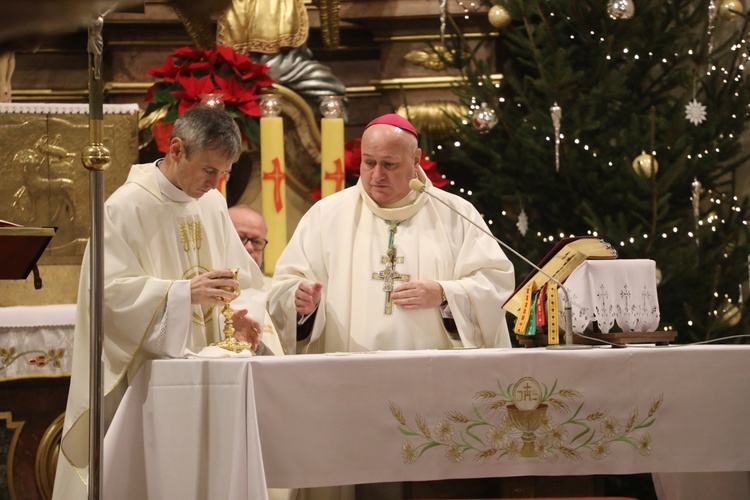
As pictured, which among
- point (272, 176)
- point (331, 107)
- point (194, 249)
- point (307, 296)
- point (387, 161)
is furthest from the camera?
point (331, 107)

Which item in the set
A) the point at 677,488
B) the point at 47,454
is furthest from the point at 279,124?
the point at 677,488

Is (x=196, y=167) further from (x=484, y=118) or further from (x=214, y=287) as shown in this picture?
(x=484, y=118)

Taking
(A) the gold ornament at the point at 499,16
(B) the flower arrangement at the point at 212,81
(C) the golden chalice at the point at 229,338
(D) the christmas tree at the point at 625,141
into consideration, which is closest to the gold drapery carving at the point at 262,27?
(B) the flower arrangement at the point at 212,81

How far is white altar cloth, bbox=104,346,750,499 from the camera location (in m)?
3.31

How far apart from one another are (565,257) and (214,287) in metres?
1.32

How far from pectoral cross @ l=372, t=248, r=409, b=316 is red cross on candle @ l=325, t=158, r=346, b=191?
4.14 ft

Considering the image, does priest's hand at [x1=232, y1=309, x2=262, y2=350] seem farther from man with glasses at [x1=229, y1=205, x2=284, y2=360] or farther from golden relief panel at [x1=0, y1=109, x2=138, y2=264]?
golden relief panel at [x1=0, y1=109, x2=138, y2=264]

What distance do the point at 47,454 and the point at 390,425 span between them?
2.35 metres

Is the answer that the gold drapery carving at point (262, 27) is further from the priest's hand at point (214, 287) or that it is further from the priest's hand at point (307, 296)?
the priest's hand at point (214, 287)

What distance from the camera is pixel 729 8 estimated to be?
616cm

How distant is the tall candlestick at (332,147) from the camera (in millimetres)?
5703

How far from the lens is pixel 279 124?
5.63m

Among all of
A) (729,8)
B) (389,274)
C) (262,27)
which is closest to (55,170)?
(262,27)

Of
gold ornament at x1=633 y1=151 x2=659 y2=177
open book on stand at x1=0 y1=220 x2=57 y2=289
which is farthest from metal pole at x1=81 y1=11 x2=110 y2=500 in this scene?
gold ornament at x1=633 y1=151 x2=659 y2=177
